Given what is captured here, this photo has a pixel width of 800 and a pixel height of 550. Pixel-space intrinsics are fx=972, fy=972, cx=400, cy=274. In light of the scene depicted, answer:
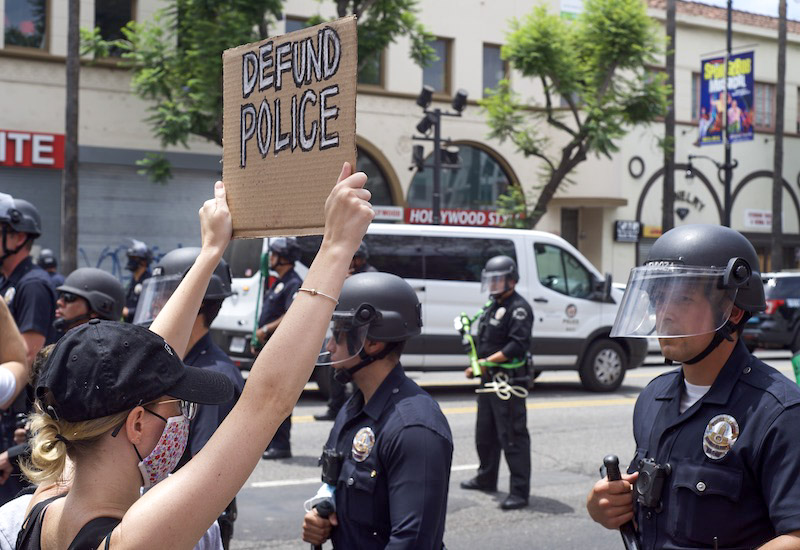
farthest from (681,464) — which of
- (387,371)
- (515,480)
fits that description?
(515,480)

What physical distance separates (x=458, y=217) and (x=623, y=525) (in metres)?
22.3

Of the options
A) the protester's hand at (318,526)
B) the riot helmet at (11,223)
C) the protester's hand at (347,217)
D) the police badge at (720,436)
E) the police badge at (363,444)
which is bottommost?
the protester's hand at (318,526)

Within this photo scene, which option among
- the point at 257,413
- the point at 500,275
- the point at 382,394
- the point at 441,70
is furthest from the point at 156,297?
the point at 441,70

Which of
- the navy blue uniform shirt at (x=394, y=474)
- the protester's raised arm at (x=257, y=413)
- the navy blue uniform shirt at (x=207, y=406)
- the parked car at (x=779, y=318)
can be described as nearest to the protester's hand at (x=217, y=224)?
the protester's raised arm at (x=257, y=413)

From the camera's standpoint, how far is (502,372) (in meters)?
8.20

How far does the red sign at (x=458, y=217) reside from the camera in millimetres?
24719

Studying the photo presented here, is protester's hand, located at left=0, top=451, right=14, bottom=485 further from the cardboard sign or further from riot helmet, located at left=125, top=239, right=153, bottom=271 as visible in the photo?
riot helmet, located at left=125, top=239, right=153, bottom=271

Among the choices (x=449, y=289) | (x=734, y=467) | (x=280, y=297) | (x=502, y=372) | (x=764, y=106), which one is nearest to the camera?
(x=734, y=467)

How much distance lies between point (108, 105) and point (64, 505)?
67.3ft

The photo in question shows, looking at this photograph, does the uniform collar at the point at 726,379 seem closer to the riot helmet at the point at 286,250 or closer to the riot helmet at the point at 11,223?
the riot helmet at the point at 11,223

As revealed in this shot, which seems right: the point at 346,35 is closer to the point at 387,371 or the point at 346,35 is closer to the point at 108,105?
the point at 387,371

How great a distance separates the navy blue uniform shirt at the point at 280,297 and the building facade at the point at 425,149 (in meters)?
8.95

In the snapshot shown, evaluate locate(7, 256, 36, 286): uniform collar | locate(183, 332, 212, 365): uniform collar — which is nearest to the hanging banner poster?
locate(7, 256, 36, 286): uniform collar

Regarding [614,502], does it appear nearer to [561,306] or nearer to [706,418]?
[706,418]
